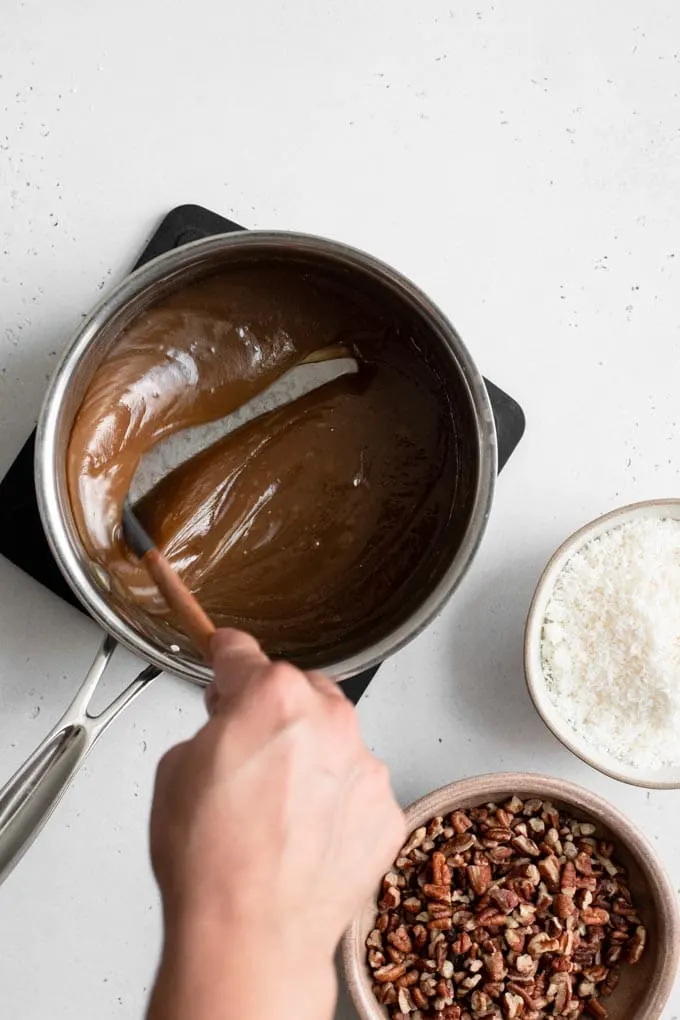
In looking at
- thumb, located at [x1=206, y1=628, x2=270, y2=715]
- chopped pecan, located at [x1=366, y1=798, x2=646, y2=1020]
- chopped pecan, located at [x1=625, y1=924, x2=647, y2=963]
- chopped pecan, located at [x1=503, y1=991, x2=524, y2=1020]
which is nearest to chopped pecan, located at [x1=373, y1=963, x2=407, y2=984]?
chopped pecan, located at [x1=366, y1=798, x2=646, y2=1020]

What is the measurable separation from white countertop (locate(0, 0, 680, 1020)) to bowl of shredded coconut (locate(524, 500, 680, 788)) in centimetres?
7

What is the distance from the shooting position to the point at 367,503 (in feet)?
3.13

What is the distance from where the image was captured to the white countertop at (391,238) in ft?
3.56

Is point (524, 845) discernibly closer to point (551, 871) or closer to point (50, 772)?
point (551, 871)

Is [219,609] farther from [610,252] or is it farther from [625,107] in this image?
[625,107]

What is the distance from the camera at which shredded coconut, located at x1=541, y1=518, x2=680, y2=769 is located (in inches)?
41.1

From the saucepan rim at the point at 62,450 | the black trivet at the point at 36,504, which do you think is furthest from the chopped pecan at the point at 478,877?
the saucepan rim at the point at 62,450

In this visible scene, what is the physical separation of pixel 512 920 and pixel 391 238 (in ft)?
2.41

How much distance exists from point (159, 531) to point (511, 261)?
1.60 ft

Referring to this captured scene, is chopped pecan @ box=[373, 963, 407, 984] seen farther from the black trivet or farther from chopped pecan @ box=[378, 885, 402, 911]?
the black trivet

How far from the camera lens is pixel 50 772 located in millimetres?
896

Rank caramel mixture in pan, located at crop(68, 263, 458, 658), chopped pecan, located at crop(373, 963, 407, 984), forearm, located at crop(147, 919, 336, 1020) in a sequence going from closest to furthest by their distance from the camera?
1. forearm, located at crop(147, 919, 336, 1020)
2. caramel mixture in pan, located at crop(68, 263, 458, 658)
3. chopped pecan, located at crop(373, 963, 407, 984)

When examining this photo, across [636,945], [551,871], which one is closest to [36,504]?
[551,871]

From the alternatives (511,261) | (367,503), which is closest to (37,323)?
(367,503)
